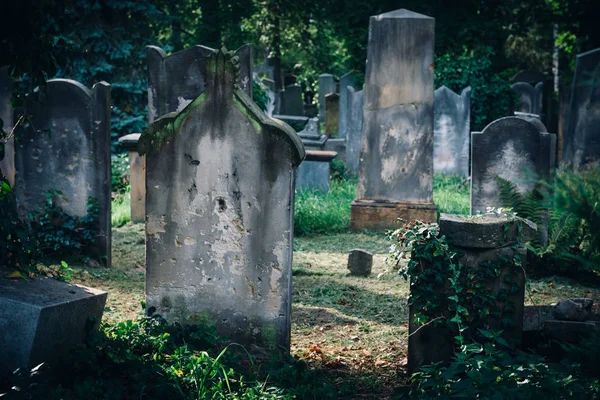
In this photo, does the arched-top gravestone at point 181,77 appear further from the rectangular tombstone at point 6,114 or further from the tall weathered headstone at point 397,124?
the tall weathered headstone at point 397,124

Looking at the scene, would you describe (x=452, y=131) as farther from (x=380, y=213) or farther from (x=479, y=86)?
(x=380, y=213)

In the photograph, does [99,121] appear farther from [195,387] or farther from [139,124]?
[139,124]

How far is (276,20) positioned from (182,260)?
76.7 ft

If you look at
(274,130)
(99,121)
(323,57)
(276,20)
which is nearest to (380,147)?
(99,121)

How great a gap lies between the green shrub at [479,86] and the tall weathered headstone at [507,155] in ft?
30.0

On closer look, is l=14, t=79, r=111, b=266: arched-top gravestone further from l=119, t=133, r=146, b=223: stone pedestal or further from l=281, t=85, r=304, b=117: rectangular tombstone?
l=281, t=85, r=304, b=117: rectangular tombstone

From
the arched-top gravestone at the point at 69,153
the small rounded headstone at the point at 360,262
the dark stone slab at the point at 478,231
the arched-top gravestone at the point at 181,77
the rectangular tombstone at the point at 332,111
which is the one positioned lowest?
the small rounded headstone at the point at 360,262

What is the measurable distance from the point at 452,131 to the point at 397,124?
567 cm

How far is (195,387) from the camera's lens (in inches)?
171

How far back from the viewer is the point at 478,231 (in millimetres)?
4809

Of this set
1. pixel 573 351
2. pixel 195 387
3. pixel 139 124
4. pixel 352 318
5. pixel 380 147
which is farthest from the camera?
pixel 139 124

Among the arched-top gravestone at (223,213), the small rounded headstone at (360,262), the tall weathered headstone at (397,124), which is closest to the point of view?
the arched-top gravestone at (223,213)

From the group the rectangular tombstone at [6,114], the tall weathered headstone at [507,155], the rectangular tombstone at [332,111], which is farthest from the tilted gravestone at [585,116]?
the rectangular tombstone at [332,111]

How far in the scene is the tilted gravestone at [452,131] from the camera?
51.9 feet
